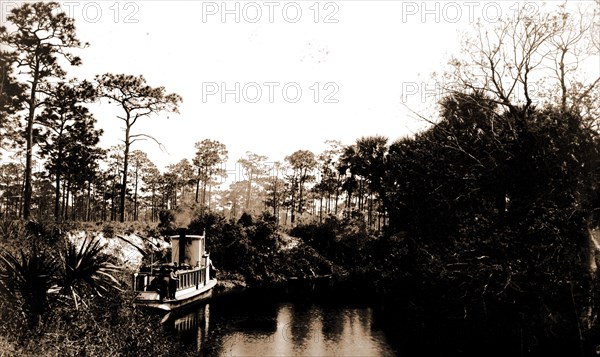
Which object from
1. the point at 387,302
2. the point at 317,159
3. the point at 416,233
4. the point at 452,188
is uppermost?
the point at 317,159

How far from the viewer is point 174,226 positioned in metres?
36.2

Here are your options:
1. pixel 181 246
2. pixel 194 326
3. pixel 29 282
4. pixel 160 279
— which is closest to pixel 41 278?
pixel 29 282

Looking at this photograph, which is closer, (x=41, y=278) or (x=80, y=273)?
(x=41, y=278)

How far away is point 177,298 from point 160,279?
174cm

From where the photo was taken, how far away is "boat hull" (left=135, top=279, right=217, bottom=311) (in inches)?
789

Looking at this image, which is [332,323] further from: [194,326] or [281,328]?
[194,326]

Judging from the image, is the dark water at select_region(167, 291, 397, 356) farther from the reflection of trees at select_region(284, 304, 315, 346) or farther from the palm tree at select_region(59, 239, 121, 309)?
the palm tree at select_region(59, 239, 121, 309)

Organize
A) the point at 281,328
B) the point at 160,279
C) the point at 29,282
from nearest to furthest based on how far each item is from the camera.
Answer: the point at 29,282 → the point at 160,279 → the point at 281,328

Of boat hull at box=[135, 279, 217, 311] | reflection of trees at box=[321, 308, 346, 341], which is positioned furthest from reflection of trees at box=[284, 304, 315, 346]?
boat hull at box=[135, 279, 217, 311]

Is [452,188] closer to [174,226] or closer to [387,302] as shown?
[387,302]

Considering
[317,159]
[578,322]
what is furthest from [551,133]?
[317,159]

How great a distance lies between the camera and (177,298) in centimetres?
2194

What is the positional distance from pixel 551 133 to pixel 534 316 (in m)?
6.69

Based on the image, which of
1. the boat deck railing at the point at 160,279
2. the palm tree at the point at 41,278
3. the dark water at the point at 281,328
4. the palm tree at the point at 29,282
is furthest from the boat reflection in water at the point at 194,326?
the palm tree at the point at 29,282
